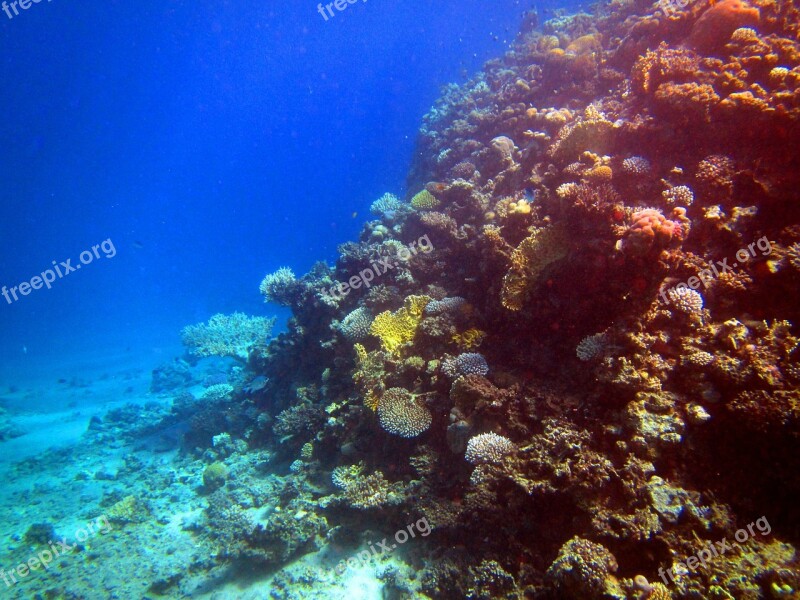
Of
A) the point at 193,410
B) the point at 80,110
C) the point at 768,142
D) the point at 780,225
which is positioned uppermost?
the point at 80,110

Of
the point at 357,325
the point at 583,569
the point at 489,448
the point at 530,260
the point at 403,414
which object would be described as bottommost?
the point at 583,569

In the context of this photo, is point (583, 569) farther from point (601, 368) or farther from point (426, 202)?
point (426, 202)

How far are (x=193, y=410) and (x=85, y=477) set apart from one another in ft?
12.7

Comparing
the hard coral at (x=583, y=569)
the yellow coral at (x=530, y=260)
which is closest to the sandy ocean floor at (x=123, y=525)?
the hard coral at (x=583, y=569)

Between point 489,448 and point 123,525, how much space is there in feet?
34.1

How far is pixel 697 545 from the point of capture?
11.5 feet

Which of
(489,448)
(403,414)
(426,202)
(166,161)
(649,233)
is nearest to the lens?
(649,233)

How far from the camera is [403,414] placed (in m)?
6.30

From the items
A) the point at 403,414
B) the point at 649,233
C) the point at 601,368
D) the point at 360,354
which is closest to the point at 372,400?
the point at 403,414

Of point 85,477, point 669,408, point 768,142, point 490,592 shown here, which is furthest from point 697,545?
point 85,477

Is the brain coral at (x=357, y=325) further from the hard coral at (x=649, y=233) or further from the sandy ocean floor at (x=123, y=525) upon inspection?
the hard coral at (x=649, y=233)

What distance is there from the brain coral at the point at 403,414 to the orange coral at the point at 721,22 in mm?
9384

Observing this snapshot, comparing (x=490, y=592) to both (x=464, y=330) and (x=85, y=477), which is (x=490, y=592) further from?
(x=85, y=477)

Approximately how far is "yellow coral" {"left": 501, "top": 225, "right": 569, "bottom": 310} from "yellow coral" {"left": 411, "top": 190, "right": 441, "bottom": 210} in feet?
17.5
